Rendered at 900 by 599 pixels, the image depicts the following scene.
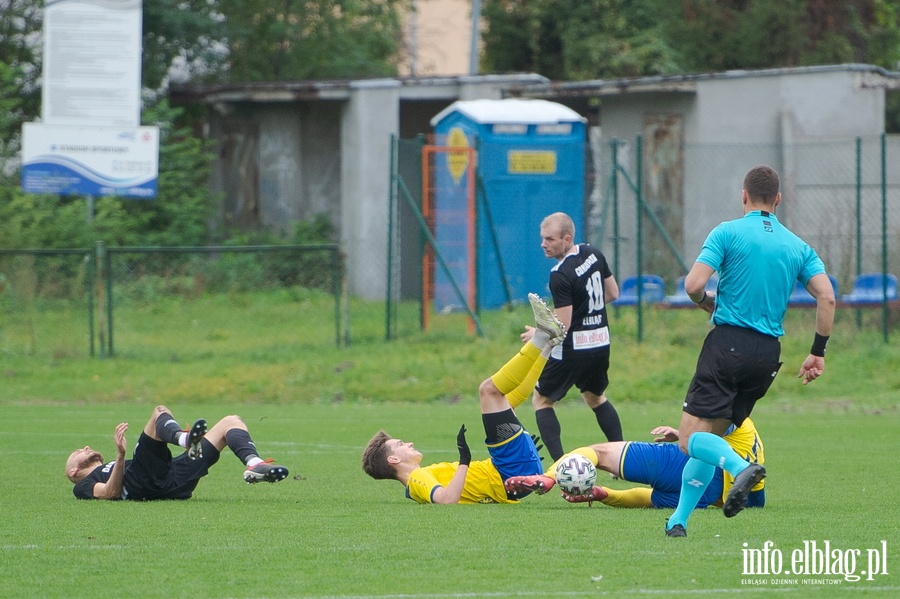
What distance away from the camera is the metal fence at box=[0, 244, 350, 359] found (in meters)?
18.9

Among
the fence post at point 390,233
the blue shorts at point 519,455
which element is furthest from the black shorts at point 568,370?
the fence post at point 390,233

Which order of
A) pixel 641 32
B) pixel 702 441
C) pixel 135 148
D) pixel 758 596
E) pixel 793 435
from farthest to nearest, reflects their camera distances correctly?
pixel 641 32
pixel 135 148
pixel 793 435
pixel 702 441
pixel 758 596

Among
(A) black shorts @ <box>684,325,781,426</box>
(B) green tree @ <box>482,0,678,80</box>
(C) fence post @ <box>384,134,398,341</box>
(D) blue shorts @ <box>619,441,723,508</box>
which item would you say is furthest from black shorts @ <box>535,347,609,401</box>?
(B) green tree @ <box>482,0,678,80</box>

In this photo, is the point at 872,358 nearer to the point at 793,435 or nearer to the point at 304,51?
the point at 793,435

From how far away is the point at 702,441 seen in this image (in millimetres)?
6473

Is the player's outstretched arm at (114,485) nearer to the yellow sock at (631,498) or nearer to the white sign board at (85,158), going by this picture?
the yellow sock at (631,498)

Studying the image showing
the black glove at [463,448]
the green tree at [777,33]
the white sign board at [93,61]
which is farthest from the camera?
the green tree at [777,33]

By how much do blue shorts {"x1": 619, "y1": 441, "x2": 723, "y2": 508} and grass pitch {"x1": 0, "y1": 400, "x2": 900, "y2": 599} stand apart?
0.46 ft

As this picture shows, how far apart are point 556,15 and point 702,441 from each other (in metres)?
27.8

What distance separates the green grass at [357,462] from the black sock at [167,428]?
48 cm

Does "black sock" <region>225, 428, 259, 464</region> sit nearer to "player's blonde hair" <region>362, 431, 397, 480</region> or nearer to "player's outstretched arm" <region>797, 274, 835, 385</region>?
"player's blonde hair" <region>362, 431, 397, 480</region>

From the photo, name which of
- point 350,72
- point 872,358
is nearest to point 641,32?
point 350,72

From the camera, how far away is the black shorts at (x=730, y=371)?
273 inches

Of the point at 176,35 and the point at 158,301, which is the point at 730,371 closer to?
the point at 158,301
